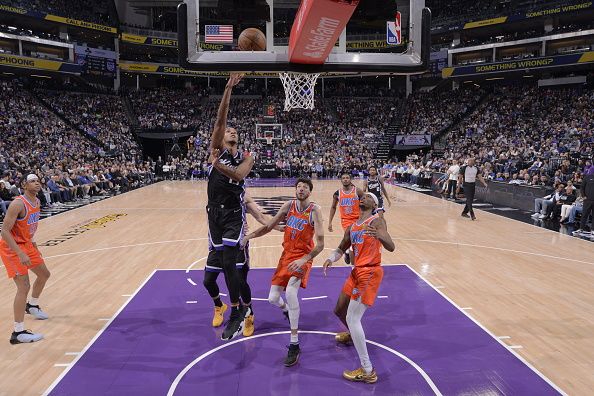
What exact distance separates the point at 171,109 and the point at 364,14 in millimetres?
35205

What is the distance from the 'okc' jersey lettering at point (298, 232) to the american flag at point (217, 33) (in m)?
2.55

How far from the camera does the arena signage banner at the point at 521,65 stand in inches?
1177

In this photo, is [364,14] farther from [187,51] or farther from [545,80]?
[545,80]

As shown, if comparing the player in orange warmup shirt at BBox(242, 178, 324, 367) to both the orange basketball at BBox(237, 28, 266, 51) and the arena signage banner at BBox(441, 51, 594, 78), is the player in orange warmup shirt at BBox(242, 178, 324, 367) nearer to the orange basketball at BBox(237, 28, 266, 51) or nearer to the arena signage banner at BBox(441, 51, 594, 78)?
the orange basketball at BBox(237, 28, 266, 51)

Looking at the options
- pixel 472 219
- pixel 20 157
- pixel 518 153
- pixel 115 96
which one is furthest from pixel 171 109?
pixel 472 219

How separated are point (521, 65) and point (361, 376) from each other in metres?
34.0

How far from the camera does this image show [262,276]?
7633mm

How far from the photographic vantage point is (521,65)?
32.4m

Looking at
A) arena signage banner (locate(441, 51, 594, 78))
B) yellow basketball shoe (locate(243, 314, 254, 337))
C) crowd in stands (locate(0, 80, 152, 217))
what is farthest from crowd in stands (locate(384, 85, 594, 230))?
crowd in stands (locate(0, 80, 152, 217))

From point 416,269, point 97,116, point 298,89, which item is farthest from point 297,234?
point 97,116

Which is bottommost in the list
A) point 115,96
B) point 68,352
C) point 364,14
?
point 68,352

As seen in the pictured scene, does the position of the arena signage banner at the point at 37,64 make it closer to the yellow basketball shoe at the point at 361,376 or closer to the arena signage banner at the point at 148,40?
the arena signage banner at the point at 148,40

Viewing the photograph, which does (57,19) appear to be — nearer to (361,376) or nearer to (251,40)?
(251,40)

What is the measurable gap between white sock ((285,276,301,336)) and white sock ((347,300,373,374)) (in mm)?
605
